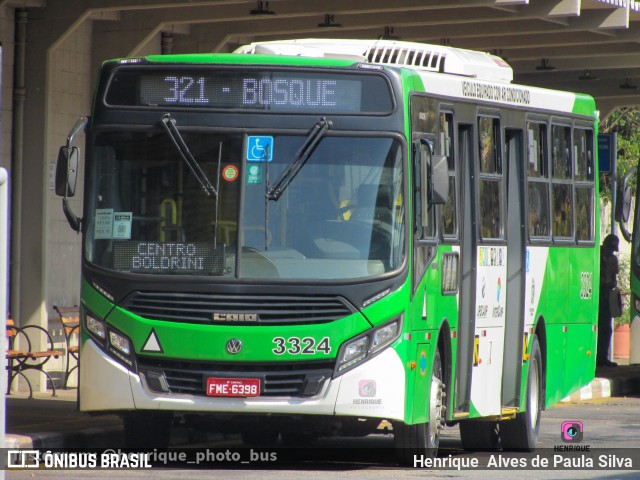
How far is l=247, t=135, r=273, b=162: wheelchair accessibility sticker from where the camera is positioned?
11625 mm

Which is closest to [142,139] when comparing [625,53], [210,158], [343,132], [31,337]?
[210,158]

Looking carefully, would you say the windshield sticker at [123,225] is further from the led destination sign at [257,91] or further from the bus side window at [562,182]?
the bus side window at [562,182]

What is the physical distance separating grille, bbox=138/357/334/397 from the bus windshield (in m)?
0.62

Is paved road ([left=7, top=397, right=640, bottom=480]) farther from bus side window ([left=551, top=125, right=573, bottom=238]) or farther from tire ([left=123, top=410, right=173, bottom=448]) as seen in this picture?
bus side window ([left=551, top=125, right=573, bottom=238])

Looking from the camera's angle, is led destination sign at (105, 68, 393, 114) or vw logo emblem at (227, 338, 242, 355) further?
led destination sign at (105, 68, 393, 114)

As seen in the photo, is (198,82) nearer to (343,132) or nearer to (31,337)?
(343,132)

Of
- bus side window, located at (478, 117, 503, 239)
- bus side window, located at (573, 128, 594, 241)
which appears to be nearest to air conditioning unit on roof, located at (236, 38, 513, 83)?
bus side window, located at (478, 117, 503, 239)

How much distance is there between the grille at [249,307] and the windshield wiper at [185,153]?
0.75m

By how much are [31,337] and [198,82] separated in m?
7.20

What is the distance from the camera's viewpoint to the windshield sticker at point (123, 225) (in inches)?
462

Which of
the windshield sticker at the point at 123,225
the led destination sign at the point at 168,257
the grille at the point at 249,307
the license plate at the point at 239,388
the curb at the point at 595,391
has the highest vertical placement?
the windshield sticker at the point at 123,225

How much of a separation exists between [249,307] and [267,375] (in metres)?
0.49

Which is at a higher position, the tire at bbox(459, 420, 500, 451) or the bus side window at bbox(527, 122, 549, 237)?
the bus side window at bbox(527, 122, 549, 237)

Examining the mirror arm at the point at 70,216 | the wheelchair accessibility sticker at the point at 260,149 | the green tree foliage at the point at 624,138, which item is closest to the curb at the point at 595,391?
the green tree foliage at the point at 624,138
